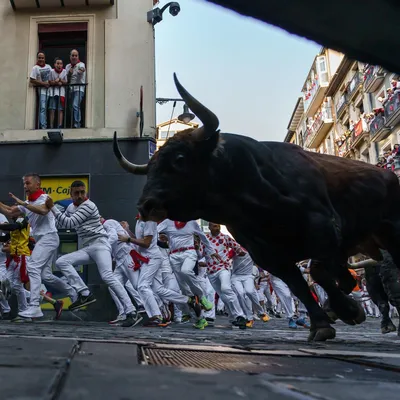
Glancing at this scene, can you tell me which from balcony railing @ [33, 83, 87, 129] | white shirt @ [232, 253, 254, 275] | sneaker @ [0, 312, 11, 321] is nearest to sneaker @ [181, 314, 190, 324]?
white shirt @ [232, 253, 254, 275]

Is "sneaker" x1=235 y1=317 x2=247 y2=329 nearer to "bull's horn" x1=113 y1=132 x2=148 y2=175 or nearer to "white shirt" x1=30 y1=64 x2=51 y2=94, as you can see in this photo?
"bull's horn" x1=113 y1=132 x2=148 y2=175

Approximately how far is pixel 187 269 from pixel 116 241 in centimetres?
184

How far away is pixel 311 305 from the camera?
4582mm

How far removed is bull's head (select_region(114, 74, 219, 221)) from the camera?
13.7 ft

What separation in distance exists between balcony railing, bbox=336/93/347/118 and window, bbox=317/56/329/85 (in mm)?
5872

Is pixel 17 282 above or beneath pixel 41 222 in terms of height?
beneath

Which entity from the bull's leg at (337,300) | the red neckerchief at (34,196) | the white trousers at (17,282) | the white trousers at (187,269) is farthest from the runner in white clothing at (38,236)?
the bull's leg at (337,300)

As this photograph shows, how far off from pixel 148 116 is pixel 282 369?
506 inches

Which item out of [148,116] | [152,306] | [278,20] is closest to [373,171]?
[278,20]

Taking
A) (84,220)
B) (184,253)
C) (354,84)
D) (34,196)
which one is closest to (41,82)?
(34,196)

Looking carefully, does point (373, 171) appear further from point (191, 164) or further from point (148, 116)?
point (148, 116)

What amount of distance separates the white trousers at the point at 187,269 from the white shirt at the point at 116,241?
111 cm

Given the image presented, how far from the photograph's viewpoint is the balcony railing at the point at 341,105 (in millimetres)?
48619

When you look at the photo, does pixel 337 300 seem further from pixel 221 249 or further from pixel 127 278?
pixel 127 278
